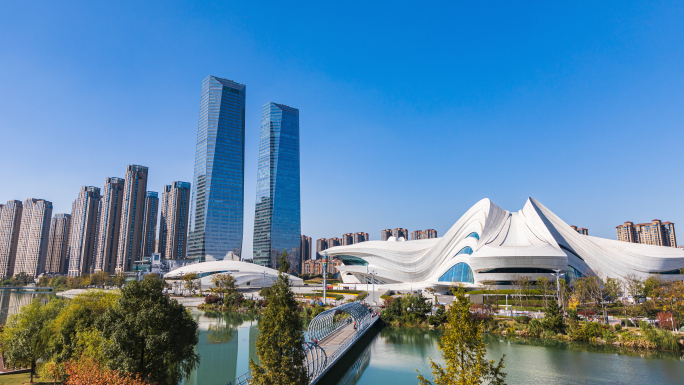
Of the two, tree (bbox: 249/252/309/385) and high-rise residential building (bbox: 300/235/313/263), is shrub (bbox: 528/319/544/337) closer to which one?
tree (bbox: 249/252/309/385)

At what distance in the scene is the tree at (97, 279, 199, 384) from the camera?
1421cm

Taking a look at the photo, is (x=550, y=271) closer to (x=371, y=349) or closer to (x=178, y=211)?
(x=371, y=349)

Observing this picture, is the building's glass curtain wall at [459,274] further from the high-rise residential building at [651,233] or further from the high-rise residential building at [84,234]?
the high-rise residential building at [84,234]

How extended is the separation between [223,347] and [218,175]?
309ft

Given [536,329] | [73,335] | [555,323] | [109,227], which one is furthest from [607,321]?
[109,227]

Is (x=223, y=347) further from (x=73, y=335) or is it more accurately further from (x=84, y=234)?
(x=84, y=234)

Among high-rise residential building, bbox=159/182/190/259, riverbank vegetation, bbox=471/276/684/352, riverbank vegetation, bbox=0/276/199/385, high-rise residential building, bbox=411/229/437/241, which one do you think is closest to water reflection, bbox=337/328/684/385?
riverbank vegetation, bbox=471/276/684/352

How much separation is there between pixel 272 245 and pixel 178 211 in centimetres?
4030

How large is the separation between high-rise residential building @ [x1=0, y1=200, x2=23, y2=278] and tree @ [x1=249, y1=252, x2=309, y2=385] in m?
172

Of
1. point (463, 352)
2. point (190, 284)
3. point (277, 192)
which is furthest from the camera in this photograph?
point (277, 192)

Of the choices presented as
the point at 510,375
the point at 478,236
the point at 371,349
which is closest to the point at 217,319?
the point at 371,349

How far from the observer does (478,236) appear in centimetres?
6906

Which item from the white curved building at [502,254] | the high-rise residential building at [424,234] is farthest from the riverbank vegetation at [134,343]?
the high-rise residential building at [424,234]

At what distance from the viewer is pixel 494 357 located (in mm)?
27375
